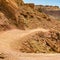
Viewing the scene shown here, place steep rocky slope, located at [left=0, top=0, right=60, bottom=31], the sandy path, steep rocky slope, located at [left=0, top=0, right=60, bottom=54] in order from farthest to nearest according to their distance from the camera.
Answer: steep rocky slope, located at [left=0, top=0, right=60, bottom=31] → steep rocky slope, located at [left=0, top=0, right=60, bottom=54] → the sandy path

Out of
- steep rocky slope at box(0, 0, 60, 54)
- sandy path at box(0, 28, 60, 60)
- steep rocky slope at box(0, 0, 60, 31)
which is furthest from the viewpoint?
steep rocky slope at box(0, 0, 60, 31)

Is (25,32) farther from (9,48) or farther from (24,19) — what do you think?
(9,48)

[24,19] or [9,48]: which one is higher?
[24,19]

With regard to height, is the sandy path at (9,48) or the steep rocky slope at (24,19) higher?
the steep rocky slope at (24,19)

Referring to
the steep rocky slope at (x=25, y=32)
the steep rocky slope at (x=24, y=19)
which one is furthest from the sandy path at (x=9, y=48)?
the steep rocky slope at (x=24, y=19)

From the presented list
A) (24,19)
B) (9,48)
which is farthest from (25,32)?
(9,48)

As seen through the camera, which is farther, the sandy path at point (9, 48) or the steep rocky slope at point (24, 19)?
the steep rocky slope at point (24, 19)

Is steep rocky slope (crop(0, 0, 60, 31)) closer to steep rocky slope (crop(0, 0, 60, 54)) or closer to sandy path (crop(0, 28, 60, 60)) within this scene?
steep rocky slope (crop(0, 0, 60, 54))

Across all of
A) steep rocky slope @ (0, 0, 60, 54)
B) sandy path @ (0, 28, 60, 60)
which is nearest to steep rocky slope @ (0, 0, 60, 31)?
steep rocky slope @ (0, 0, 60, 54)

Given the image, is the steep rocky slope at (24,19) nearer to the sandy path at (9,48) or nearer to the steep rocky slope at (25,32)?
the steep rocky slope at (25,32)

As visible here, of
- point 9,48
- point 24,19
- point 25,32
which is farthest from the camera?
point 24,19

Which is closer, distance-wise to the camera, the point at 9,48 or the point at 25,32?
the point at 9,48

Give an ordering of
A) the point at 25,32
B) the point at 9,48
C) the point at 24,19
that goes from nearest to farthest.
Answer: the point at 9,48
the point at 25,32
the point at 24,19

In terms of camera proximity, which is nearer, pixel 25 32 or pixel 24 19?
pixel 25 32
